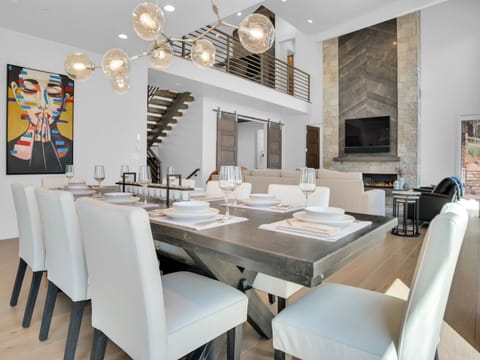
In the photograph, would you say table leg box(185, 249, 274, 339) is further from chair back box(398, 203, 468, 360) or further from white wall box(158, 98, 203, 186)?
white wall box(158, 98, 203, 186)

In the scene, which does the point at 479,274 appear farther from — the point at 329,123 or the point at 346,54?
the point at 346,54

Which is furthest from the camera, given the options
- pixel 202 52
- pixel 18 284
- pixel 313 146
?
pixel 313 146

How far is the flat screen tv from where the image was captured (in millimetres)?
8359

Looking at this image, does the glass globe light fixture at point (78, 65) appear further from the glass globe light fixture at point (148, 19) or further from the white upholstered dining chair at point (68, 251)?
the white upholstered dining chair at point (68, 251)

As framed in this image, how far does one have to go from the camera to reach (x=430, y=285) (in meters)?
0.86

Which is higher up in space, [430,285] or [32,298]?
[430,285]

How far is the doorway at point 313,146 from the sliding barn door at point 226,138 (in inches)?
96.4

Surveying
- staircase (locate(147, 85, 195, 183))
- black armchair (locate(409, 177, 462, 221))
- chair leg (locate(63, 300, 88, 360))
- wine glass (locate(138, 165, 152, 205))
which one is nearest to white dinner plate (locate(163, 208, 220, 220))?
chair leg (locate(63, 300, 88, 360))

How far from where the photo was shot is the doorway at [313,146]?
9.33 m

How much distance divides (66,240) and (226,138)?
679 centimetres

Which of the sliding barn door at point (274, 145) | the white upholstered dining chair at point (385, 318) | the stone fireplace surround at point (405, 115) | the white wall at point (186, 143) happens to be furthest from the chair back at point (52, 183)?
the stone fireplace surround at point (405, 115)

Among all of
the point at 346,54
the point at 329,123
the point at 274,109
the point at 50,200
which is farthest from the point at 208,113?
the point at 50,200

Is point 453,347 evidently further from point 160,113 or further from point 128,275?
point 160,113

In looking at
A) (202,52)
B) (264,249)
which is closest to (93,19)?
(202,52)
